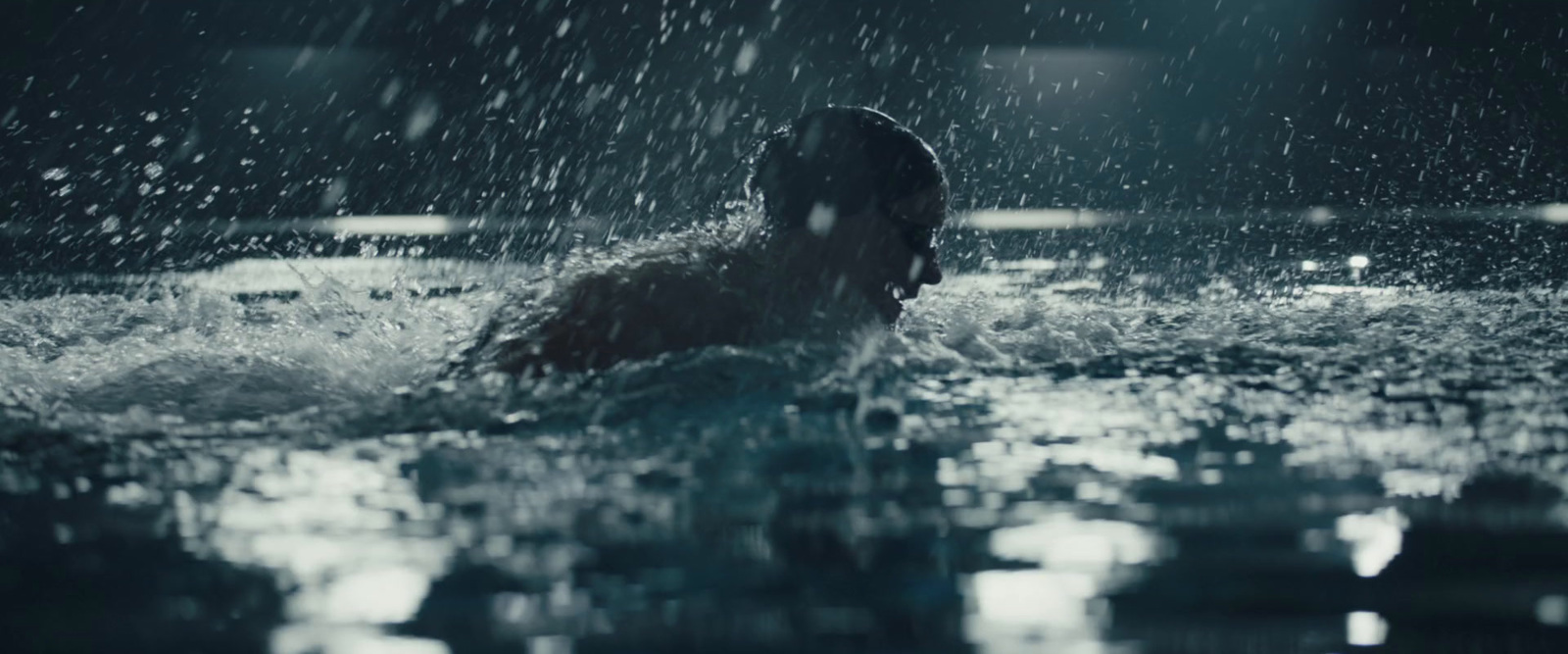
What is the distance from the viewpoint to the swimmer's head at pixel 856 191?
3.33 metres

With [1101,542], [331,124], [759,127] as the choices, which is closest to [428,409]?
[1101,542]

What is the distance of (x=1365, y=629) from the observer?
1309 millimetres

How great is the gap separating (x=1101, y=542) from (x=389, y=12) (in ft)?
51.7

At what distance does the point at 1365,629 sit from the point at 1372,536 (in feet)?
1.35

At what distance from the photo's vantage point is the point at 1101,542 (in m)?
1.67

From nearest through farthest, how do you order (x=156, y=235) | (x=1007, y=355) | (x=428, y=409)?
(x=428, y=409) < (x=1007, y=355) < (x=156, y=235)

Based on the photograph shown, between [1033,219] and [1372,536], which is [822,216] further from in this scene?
[1033,219]

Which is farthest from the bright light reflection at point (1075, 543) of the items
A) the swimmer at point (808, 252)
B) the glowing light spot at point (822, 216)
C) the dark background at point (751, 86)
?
the dark background at point (751, 86)

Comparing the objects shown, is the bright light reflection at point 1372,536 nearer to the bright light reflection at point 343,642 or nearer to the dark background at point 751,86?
the bright light reflection at point 343,642

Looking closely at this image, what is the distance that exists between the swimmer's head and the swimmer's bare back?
0.24m

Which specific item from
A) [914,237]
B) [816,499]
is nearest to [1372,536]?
[816,499]

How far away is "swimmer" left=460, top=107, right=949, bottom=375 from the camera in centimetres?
317

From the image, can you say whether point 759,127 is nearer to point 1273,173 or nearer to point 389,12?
point 389,12

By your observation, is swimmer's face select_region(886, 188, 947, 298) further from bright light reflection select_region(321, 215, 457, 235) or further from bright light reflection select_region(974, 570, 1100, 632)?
bright light reflection select_region(321, 215, 457, 235)
